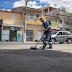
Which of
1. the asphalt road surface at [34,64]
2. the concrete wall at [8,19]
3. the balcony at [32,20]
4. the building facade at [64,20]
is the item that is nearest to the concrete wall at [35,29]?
the balcony at [32,20]

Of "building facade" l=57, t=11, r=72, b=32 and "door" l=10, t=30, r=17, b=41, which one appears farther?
"building facade" l=57, t=11, r=72, b=32

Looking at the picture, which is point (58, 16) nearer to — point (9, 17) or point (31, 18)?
point (31, 18)

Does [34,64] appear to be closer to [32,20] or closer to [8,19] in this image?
[8,19]

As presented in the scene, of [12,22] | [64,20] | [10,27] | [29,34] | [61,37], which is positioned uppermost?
[64,20]

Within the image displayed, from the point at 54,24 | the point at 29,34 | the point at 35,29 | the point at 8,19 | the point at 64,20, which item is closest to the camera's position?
the point at 8,19

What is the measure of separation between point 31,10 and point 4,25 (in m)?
7.65

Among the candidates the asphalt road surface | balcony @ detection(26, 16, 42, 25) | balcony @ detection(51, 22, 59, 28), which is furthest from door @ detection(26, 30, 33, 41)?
the asphalt road surface

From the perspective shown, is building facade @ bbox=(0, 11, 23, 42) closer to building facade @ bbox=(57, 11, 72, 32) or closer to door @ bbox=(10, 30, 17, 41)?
door @ bbox=(10, 30, 17, 41)

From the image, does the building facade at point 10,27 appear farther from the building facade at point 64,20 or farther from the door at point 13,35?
the building facade at point 64,20

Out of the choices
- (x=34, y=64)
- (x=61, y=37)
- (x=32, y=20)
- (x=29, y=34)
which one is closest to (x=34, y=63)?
(x=34, y=64)

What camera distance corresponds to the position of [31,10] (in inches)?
1225

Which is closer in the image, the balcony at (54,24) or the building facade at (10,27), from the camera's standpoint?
the building facade at (10,27)

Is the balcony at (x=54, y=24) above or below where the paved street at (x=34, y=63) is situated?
above

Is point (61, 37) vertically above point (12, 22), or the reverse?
point (12, 22)
